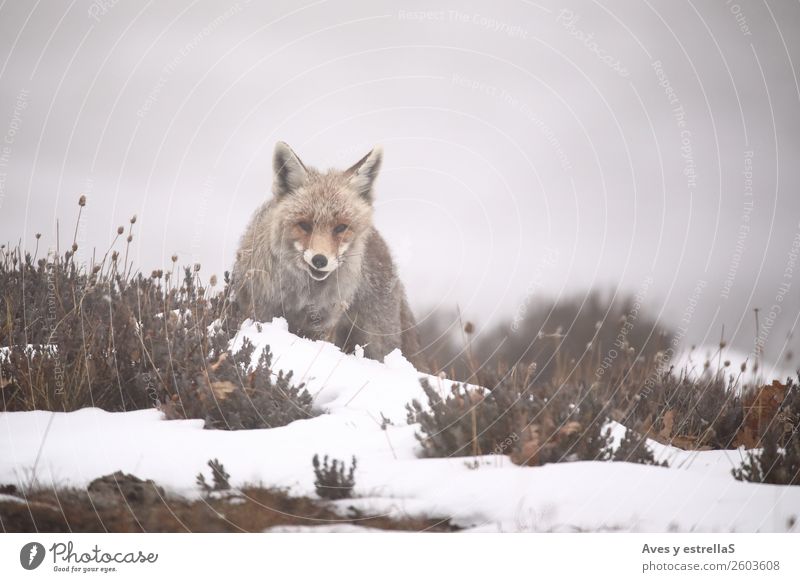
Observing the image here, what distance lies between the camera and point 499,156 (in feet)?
14.5

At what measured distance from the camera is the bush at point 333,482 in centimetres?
303

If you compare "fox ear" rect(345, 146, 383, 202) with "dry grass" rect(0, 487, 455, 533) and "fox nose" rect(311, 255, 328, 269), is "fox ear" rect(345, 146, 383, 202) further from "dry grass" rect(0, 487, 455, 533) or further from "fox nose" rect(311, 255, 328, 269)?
"dry grass" rect(0, 487, 455, 533)

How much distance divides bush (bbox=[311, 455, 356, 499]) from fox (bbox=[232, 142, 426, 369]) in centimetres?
207

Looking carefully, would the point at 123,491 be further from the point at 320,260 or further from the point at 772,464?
the point at 772,464

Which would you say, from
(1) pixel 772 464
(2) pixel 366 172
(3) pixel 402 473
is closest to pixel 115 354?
(3) pixel 402 473

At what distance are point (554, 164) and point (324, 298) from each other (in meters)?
2.14

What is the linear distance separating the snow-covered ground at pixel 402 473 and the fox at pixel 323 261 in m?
1.76

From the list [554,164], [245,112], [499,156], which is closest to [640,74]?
[554,164]

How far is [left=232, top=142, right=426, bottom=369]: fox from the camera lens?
16.6ft

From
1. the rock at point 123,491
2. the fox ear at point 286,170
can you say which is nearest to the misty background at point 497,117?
the fox ear at point 286,170
